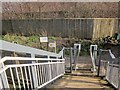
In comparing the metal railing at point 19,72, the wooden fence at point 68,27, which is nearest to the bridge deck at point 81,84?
the metal railing at point 19,72

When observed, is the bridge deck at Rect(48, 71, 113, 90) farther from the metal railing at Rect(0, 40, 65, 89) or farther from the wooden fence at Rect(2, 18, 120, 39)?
the wooden fence at Rect(2, 18, 120, 39)

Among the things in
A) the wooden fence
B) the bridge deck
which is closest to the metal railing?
the bridge deck

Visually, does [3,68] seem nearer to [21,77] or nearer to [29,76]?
[21,77]

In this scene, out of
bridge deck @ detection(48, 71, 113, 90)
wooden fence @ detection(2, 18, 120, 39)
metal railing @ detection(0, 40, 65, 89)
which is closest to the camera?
metal railing @ detection(0, 40, 65, 89)

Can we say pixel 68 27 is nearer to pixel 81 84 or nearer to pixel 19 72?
pixel 81 84

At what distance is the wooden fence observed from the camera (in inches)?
591

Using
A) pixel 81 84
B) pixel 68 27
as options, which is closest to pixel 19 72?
pixel 81 84

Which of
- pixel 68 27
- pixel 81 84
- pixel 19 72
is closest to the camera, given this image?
pixel 19 72

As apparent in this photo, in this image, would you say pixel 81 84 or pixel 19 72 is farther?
pixel 81 84

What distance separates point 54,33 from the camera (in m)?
15.5

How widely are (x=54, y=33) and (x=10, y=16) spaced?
10.6ft

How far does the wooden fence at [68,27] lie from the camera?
1502 centimetres

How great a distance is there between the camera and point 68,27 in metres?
15.4

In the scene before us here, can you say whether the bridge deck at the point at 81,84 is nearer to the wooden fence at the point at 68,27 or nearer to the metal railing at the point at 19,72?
the metal railing at the point at 19,72
